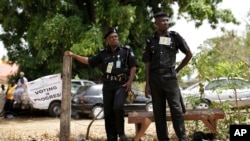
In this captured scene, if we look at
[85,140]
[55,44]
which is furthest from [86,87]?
[85,140]

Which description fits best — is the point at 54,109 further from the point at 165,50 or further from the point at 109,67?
the point at 165,50

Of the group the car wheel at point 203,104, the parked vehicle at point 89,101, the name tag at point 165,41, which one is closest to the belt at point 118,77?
the name tag at point 165,41

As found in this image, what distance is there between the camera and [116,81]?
6340mm

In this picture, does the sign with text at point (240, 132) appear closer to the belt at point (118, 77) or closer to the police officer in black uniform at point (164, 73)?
the police officer in black uniform at point (164, 73)

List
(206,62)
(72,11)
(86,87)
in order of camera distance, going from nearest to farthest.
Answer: (206,62) → (86,87) → (72,11)

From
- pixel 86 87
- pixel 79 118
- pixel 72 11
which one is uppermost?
pixel 72 11

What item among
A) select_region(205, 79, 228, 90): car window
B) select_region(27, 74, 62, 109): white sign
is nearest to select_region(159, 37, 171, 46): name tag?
select_region(205, 79, 228, 90): car window

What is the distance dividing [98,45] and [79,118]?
9.72 feet

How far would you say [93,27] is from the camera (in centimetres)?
1670

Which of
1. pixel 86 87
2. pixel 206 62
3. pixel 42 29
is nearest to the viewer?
pixel 206 62

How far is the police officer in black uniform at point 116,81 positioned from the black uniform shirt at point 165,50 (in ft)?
1.76

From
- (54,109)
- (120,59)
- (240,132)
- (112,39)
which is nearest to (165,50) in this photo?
(120,59)

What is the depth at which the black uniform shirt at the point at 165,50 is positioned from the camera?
5809 mm

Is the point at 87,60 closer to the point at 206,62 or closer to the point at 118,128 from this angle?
the point at 118,128
